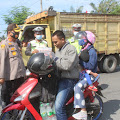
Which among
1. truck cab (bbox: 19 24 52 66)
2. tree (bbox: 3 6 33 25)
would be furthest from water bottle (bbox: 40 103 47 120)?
tree (bbox: 3 6 33 25)

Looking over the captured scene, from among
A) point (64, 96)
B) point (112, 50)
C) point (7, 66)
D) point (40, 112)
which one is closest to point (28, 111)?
point (40, 112)

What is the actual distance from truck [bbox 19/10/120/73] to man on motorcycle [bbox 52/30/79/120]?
4.02 meters

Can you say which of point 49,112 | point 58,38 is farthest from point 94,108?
point 58,38

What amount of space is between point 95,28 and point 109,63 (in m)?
1.87

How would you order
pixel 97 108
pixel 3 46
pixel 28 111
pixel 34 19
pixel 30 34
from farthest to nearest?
pixel 34 19, pixel 30 34, pixel 97 108, pixel 3 46, pixel 28 111

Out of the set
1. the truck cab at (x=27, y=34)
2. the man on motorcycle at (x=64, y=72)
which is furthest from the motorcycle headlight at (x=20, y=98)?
the truck cab at (x=27, y=34)

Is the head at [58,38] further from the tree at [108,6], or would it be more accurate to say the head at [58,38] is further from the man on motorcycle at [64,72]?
the tree at [108,6]

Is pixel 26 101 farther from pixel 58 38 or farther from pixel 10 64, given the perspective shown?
pixel 58 38

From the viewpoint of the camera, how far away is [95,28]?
787cm

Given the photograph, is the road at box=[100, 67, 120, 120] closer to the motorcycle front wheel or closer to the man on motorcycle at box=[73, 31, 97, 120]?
the man on motorcycle at box=[73, 31, 97, 120]

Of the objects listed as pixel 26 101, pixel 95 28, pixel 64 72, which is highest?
pixel 95 28

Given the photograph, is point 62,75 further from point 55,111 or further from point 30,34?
point 30,34

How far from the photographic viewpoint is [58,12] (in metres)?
7.07

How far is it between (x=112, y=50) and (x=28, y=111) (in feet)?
21.5
